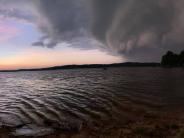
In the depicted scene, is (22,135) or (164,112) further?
(164,112)

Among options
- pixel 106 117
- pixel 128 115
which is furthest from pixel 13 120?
pixel 128 115

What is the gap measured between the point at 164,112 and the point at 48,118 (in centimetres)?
961

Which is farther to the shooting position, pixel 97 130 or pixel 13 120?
pixel 13 120

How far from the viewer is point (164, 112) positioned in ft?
66.9

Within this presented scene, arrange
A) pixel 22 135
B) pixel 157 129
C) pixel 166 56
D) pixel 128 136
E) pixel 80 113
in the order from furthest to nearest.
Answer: pixel 166 56
pixel 80 113
pixel 22 135
pixel 157 129
pixel 128 136

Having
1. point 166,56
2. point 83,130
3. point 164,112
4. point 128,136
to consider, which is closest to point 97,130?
point 83,130

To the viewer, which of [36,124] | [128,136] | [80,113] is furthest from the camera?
[80,113]

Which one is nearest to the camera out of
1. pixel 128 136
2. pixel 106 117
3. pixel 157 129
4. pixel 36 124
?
pixel 128 136

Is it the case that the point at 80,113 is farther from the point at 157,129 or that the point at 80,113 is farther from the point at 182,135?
the point at 182,135

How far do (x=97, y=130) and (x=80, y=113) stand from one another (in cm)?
693

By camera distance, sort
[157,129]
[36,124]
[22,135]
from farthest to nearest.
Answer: [36,124]
[22,135]
[157,129]

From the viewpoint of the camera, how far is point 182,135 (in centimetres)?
1170

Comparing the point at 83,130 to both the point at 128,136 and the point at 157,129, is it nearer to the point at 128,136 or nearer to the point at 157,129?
the point at 128,136

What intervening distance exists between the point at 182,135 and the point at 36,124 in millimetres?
10382
